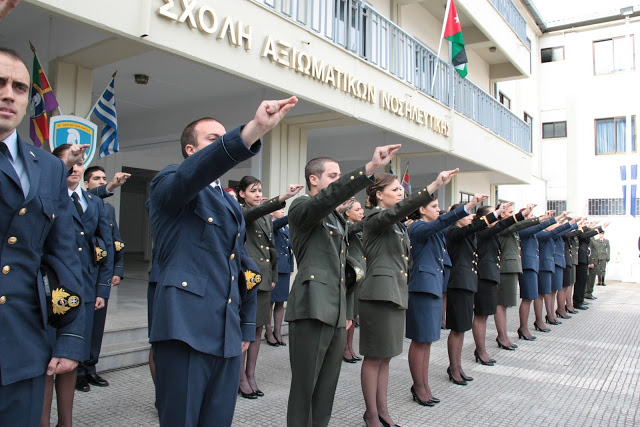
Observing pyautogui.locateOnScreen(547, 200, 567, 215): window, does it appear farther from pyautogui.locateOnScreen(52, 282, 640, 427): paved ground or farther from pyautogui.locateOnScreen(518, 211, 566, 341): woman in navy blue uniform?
pyautogui.locateOnScreen(52, 282, 640, 427): paved ground

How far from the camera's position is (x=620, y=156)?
66.3ft

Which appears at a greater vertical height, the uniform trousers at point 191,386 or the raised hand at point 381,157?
the raised hand at point 381,157

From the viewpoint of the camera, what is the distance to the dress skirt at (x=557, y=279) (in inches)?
350

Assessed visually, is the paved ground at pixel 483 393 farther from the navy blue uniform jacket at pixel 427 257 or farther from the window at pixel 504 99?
the window at pixel 504 99

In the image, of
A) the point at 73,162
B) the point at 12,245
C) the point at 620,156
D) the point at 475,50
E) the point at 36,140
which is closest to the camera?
the point at 12,245

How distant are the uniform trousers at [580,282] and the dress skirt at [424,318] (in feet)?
26.7

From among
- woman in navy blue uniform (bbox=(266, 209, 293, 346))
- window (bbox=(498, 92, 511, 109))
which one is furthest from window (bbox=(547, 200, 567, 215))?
woman in navy blue uniform (bbox=(266, 209, 293, 346))

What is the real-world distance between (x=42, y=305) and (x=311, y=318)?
1.65 meters

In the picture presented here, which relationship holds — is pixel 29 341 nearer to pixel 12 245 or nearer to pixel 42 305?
pixel 42 305

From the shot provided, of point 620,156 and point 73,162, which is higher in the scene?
point 620,156

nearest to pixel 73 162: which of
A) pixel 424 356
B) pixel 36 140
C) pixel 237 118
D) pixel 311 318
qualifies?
pixel 311 318

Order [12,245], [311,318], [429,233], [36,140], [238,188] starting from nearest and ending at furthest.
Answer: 1. [12,245]
2. [311,318]
3. [429,233]
4. [238,188]
5. [36,140]

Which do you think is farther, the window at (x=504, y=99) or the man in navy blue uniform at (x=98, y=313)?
the window at (x=504, y=99)

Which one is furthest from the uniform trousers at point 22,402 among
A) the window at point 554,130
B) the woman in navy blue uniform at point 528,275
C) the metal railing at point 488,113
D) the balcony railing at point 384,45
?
the window at point 554,130
